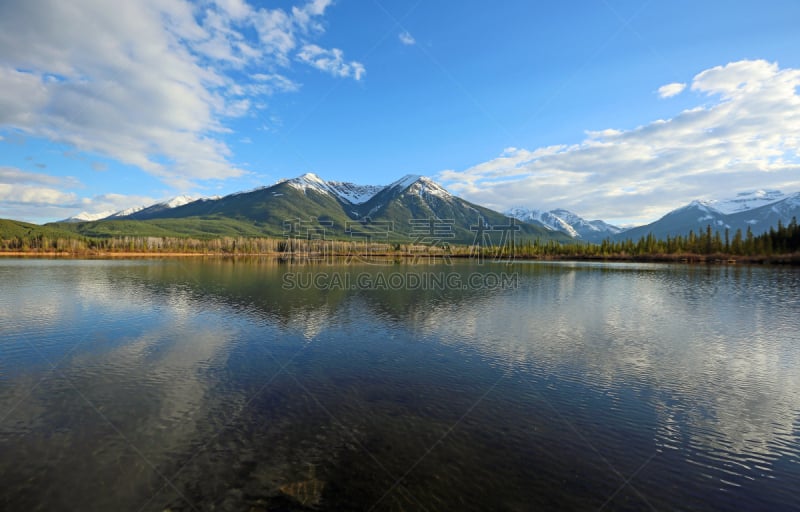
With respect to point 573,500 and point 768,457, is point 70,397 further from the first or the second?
point 768,457

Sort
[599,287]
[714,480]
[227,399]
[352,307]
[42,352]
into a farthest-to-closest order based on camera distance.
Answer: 1. [599,287]
2. [352,307]
3. [42,352]
4. [227,399]
5. [714,480]

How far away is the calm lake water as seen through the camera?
13.1 m

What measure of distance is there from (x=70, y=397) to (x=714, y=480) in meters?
31.4

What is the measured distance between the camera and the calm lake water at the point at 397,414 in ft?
43.0

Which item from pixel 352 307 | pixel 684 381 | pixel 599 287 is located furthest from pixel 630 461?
pixel 599 287

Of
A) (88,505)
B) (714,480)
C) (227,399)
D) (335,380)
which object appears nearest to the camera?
(88,505)

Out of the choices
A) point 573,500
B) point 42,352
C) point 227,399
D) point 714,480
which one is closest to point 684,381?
point 714,480

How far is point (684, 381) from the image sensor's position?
23.8m

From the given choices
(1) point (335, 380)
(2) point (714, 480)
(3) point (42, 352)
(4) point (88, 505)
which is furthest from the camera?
(3) point (42, 352)

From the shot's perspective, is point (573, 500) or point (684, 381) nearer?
point (573, 500)

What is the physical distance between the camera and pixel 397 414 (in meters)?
18.9

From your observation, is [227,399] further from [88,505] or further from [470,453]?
[470,453]

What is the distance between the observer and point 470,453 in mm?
15516

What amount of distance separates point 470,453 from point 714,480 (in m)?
9.00
